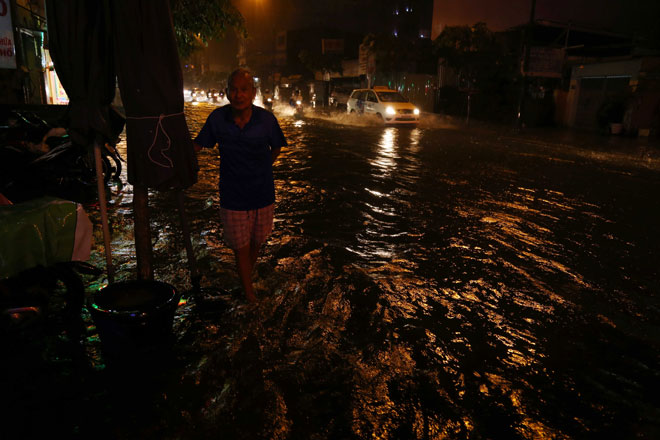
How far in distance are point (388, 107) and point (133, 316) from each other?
2052 centimetres

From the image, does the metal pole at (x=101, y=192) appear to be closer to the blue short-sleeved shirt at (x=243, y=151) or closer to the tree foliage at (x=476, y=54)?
the blue short-sleeved shirt at (x=243, y=151)

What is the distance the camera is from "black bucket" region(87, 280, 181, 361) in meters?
3.11

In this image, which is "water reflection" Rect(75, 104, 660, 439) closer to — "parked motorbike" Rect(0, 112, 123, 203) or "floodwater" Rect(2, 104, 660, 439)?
"floodwater" Rect(2, 104, 660, 439)

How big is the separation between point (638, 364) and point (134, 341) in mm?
3930

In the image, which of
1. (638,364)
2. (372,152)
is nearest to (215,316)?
(638,364)

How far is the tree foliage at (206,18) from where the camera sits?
354 inches

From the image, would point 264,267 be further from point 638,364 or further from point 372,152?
point 372,152

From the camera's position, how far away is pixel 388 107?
72.2 ft

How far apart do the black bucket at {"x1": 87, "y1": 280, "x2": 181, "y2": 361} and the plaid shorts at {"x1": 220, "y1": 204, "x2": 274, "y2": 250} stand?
2.38ft

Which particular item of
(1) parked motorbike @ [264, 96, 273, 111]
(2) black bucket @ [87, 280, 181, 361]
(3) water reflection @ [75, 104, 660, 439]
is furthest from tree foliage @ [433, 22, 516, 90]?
(2) black bucket @ [87, 280, 181, 361]

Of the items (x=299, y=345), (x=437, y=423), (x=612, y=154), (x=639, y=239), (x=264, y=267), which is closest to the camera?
(x=437, y=423)

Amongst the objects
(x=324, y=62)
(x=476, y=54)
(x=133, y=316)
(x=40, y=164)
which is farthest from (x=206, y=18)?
(x=324, y=62)

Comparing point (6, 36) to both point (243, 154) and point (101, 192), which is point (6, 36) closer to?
point (101, 192)

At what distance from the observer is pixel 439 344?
358cm
